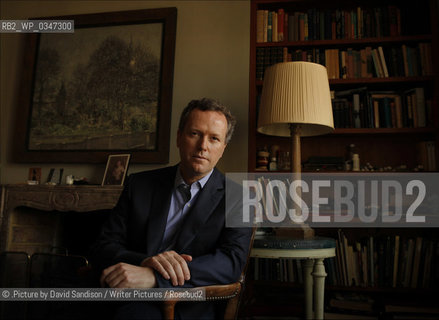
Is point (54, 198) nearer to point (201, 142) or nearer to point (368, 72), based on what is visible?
point (201, 142)

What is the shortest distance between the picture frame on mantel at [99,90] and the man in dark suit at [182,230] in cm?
126

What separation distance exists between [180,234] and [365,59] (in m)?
1.99

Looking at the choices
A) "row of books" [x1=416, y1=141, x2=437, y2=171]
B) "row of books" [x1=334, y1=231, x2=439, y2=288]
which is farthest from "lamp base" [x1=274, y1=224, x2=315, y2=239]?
"row of books" [x1=416, y1=141, x2=437, y2=171]

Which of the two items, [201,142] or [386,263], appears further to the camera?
[386,263]

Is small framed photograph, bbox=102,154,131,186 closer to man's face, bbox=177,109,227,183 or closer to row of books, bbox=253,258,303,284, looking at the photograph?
row of books, bbox=253,258,303,284

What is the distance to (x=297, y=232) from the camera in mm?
1930

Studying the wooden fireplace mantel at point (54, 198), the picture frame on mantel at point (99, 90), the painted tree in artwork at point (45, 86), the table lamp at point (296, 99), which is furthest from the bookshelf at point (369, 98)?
the painted tree in artwork at point (45, 86)

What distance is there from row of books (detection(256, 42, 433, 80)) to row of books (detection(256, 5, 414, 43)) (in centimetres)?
11

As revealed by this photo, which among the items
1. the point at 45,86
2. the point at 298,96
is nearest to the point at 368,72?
the point at 298,96

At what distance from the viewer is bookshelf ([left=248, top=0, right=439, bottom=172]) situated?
8.41 feet

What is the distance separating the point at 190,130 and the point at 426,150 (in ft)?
5.96

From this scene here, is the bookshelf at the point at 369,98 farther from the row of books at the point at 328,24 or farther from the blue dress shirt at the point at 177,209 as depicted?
the blue dress shirt at the point at 177,209

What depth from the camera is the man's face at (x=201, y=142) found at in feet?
5.14

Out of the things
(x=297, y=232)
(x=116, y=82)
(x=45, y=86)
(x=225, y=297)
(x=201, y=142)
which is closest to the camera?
(x=225, y=297)
